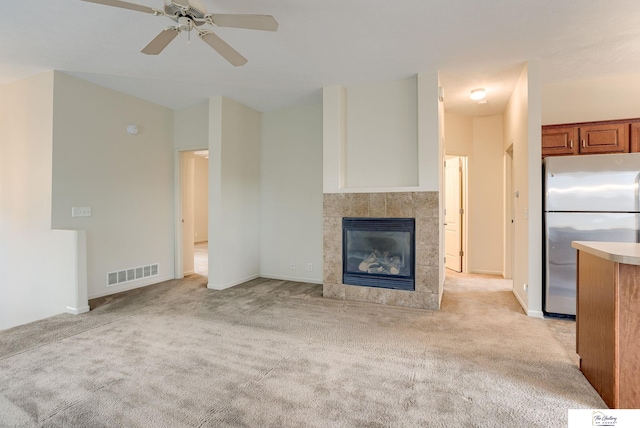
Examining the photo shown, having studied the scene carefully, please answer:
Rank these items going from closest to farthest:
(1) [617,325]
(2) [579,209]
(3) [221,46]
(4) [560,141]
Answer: (1) [617,325], (3) [221,46], (2) [579,209], (4) [560,141]

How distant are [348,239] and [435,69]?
2.20 meters

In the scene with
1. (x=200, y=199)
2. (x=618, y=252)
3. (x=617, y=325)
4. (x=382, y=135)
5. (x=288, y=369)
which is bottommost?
(x=288, y=369)

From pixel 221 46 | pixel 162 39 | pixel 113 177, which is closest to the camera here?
pixel 162 39

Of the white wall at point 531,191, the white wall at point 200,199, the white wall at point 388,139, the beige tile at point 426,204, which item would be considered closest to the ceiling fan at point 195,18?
the white wall at point 388,139

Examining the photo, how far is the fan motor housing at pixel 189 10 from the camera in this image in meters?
2.05

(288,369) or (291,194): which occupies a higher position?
(291,194)

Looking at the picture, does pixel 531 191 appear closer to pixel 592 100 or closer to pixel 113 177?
pixel 592 100

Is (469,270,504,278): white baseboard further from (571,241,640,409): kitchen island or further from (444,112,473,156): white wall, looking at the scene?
(571,241,640,409): kitchen island

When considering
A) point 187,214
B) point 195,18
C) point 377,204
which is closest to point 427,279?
point 377,204

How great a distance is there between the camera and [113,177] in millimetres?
4289

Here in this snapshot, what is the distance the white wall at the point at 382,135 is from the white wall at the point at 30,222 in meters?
3.32

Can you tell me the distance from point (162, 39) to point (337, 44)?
5.00 feet

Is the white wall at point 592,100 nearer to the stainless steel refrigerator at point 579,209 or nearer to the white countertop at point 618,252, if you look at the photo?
the stainless steel refrigerator at point 579,209

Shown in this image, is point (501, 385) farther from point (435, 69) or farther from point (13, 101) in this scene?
point (13, 101)
